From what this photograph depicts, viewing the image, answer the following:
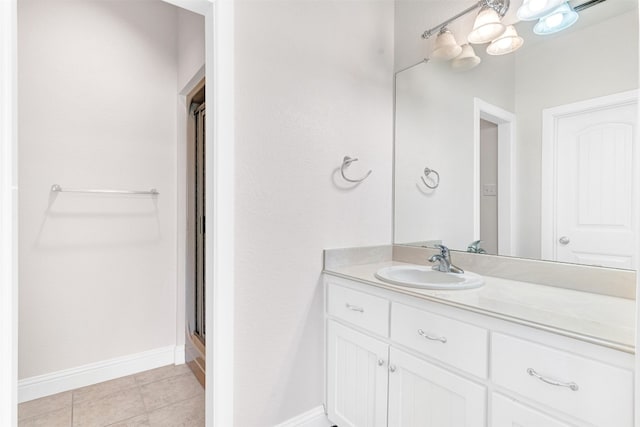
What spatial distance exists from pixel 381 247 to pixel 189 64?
69.1 inches

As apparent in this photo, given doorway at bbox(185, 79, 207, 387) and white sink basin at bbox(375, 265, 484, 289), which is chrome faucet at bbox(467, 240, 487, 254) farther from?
doorway at bbox(185, 79, 207, 387)

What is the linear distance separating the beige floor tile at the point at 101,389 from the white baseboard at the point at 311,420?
46.8 inches

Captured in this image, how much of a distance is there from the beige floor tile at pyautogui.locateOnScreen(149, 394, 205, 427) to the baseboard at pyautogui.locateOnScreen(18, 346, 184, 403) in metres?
0.55

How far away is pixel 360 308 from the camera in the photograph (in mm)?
1420

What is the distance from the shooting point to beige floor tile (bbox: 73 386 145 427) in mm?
1722

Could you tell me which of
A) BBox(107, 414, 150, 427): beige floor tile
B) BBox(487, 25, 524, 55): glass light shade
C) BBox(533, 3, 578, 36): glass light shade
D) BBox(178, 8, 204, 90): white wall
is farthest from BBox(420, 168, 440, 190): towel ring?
BBox(107, 414, 150, 427): beige floor tile

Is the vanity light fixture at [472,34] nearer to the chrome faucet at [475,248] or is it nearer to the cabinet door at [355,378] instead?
the chrome faucet at [475,248]

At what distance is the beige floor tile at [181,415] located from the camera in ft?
5.61

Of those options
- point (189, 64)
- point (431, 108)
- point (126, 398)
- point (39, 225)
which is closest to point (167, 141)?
point (189, 64)

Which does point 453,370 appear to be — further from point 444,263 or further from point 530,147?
point 530,147

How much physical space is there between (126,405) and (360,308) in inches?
59.9

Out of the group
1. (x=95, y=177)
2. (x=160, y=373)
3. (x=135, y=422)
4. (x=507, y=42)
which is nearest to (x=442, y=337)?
→ (x=507, y=42)

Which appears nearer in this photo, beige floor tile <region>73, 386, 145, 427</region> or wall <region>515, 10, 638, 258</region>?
wall <region>515, 10, 638, 258</region>

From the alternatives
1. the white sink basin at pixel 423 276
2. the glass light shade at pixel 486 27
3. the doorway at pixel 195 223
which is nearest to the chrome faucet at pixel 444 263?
the white sink basin at pixel 423 276
